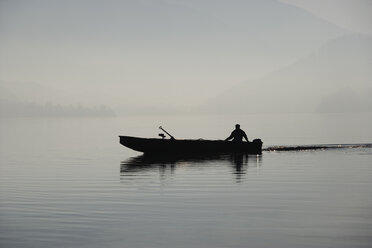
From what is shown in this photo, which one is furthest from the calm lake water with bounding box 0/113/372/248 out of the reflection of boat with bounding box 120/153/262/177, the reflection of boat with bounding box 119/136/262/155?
the reflection of boat with bounding box 119/136/262/155

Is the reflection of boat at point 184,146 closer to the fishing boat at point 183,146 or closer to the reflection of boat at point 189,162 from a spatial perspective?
the fishing boat at point 183,146

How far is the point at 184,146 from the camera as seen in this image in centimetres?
3578

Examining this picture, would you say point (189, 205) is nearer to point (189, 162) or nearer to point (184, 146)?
point (189, 162)

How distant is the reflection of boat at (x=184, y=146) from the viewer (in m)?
35.7

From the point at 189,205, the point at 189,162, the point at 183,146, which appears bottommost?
the point at 189,205

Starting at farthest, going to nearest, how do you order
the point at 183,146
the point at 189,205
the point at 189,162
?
the point at 183,146 → the point at 189,162 → the point at 189,205

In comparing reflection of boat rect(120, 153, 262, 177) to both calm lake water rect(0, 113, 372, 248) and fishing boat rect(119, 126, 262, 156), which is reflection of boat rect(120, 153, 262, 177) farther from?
fishing boat rect(119, 126, 262, 156)

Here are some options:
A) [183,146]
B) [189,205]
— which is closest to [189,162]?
[183,146]

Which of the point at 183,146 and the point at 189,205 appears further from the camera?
the point at 183,146

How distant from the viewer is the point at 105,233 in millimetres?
12711

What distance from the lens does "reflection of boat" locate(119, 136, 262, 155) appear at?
1405 inches

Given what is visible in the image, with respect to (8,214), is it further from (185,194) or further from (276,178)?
(276,178)

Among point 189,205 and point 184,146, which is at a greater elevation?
point 184,146

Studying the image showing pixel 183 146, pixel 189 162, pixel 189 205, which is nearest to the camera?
pixel 189 205
